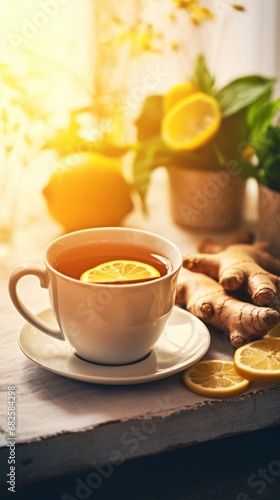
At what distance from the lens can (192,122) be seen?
1.17m

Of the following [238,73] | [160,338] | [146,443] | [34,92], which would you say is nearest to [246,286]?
[160,338]

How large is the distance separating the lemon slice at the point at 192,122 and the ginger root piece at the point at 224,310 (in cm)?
30

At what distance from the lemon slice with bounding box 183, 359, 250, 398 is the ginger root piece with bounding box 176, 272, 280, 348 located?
45 mm

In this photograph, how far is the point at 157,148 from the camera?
121cm

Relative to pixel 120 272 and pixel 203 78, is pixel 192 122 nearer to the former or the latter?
pixel 203 78

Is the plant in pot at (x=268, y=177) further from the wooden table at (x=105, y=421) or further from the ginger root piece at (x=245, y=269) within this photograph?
the wooden table at (x=105, y=421)

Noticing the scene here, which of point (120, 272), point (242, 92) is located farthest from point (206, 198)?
point (120, 272)

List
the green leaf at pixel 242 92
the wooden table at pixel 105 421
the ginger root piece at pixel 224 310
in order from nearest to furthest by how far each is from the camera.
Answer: the wooden table at pixel 105 421 → the ginger root piece at pixel 224 310 → the green leaf at pixel 242 92

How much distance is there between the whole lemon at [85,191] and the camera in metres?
1.15

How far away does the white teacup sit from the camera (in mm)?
725

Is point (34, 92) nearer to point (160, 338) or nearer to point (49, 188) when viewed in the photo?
point (49, 188)

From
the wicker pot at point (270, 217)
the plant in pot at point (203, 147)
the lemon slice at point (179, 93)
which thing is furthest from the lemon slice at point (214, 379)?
the lemon slice at point (179, 93)

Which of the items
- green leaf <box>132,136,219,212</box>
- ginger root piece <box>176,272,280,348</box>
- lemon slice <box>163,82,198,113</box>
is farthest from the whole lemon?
ginger root piece <box>176,272,280,348</box>

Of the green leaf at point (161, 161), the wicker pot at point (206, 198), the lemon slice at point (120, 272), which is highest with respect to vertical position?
the lemon slice at point (120, 272)
